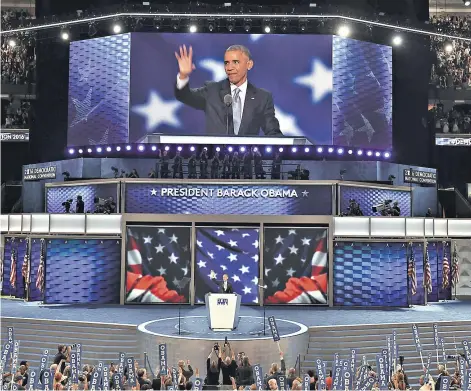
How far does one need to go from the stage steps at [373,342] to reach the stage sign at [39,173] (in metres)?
16.4

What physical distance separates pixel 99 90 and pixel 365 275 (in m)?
14.3

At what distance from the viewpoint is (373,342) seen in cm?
2112

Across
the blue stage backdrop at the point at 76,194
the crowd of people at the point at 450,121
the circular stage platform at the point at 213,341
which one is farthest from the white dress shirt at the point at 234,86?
the circular stage platform at the point at 213,341

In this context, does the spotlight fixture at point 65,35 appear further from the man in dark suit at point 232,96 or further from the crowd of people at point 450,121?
the crowd of people at point 450,121

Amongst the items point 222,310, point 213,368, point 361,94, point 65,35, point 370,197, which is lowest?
point 213,368

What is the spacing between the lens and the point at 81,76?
109 ft

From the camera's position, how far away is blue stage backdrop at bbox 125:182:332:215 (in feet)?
89.4

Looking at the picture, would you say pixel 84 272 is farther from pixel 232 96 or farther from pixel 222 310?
pixel 232 96

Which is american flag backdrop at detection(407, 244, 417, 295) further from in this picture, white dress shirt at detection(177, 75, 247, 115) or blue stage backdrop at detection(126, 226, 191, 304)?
white dress shirt at detection(177, 75, 247, 115)

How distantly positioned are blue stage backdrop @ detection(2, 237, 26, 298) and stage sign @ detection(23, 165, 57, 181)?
3.89 metres

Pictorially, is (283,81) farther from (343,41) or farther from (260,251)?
(260,251)

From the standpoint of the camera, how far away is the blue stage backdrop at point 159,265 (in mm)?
26938

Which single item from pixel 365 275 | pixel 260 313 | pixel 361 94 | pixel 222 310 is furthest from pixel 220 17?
pixel 222 310

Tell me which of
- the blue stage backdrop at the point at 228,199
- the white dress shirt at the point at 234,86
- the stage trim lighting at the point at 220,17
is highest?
the stage trim lighting at the point at 220,17
